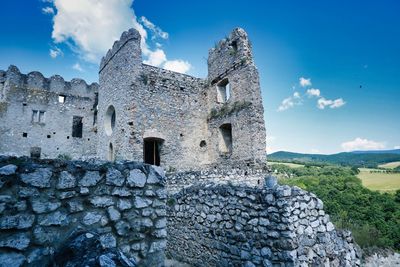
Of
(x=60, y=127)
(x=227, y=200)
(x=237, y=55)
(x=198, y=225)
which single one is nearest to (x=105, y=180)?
(x=227, y=200)

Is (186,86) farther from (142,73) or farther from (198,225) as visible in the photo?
(198,225)

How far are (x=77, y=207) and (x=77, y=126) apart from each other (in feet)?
64.7

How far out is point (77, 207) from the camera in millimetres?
2377

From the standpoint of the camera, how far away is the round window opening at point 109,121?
41.7ft

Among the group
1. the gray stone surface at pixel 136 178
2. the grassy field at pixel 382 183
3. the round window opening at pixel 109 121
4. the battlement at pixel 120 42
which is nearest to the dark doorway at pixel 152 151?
the round window opening at pixel 109 121

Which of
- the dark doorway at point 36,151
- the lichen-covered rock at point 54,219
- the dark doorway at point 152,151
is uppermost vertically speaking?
Answer: the dark doorway at point 36,151

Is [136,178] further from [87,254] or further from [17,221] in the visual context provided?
[17,221]

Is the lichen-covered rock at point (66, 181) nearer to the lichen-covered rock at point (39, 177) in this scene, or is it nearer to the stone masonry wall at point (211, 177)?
the lichen-covered rock at point (39, 177)

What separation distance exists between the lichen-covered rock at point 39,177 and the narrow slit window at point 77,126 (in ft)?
63.3

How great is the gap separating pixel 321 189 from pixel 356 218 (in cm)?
437

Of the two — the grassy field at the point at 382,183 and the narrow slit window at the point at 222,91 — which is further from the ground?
the narrow slit window at the point at 222,91

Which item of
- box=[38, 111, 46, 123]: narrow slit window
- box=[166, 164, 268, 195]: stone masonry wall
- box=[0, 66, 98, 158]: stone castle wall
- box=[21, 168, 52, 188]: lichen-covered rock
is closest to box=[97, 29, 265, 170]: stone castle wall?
box=[166, 164, 268, 195]: stone masonry wall

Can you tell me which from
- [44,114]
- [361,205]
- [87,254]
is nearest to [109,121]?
[44,114]

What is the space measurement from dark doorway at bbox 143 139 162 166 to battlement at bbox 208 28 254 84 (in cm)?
462
